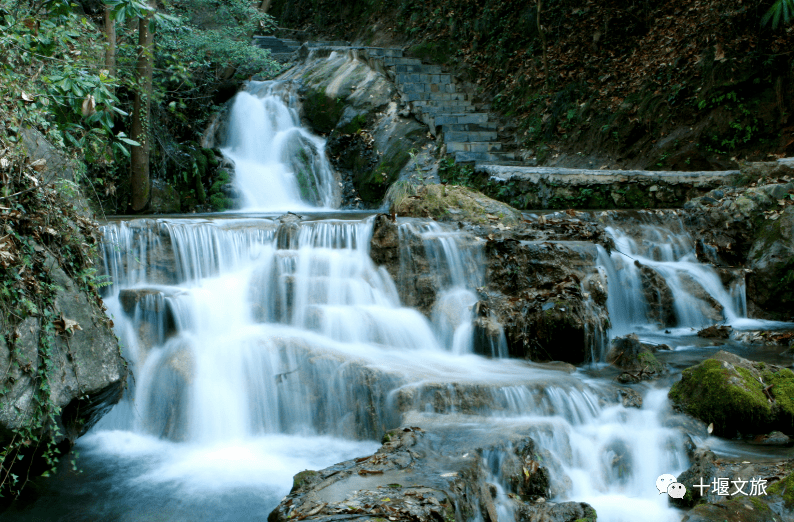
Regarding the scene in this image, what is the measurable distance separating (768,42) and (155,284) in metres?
10.9

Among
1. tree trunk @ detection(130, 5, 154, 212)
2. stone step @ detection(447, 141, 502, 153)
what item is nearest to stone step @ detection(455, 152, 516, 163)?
stone step @ detection(447, 141, 502, 153)

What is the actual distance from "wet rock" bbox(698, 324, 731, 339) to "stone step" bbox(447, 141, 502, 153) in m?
6.59

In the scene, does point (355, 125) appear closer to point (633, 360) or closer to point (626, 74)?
point (626, 74)

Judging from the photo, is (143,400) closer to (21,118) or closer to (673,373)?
(21,118)

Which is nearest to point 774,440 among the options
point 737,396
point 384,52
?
point 737,396

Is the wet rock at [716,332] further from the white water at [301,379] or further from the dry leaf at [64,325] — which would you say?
the dry leaf at [64,325]

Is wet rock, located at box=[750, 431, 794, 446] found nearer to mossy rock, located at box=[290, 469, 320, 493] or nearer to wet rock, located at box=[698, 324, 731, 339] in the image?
wet rock, located at box=[698, 324, 731, 339]

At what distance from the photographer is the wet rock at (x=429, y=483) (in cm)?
313

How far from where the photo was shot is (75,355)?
14.4 feet

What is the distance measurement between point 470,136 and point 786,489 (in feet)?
34.8

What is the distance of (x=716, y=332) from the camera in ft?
24.2

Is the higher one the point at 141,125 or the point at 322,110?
the point at 322,110

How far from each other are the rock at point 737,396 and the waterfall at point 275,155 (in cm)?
924

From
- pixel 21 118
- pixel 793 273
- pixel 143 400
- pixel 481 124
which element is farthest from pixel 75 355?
pixel 481 124
